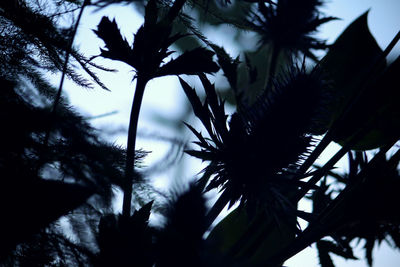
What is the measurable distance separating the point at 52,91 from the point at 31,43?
0.06 meters

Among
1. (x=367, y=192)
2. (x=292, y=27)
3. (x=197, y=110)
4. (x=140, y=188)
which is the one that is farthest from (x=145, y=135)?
(x=292, y=27)

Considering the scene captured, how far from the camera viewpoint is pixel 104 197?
0.36m

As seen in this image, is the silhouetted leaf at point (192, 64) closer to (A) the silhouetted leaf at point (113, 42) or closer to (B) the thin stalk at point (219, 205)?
(A) the silhouetted leaf at point (113, 42)

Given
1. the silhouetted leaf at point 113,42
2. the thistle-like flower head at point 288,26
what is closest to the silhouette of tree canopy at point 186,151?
the silhouetted leaf at point 113,42

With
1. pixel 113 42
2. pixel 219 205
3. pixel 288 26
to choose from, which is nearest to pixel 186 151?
pixel 219 205

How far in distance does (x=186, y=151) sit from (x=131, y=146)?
126mm

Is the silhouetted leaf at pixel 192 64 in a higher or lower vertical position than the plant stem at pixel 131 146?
higher

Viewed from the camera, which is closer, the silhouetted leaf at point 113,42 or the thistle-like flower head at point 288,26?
the silhouetted leaf at point 113,42

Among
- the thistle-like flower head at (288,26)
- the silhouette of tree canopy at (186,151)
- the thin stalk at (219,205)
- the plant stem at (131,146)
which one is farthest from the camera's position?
the thistle-like flower head at (288,26)

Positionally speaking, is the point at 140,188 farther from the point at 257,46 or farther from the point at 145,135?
the point at 257,46

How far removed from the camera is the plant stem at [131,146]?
0.46m

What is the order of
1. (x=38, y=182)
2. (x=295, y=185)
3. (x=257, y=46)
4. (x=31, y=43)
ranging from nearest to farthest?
1. (x=38, y=182)
2. (x=31, y=43)
3. (x=295, y=185)
4. (x=257, y=46)

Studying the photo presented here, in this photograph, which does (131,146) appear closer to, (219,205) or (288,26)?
(219,205)

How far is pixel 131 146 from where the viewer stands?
0.50 metres
